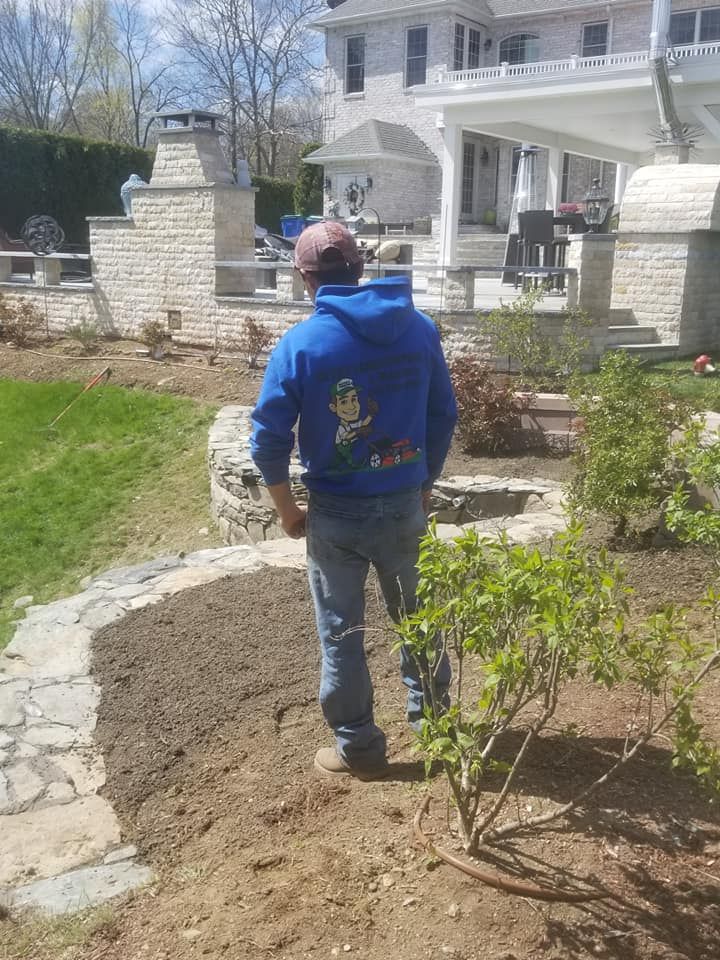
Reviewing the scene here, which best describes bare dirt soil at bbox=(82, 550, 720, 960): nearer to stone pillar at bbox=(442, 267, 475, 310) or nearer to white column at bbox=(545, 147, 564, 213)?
stone pillar at bbox=(442, 267, 475, 310)

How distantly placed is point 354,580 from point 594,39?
3089 cm

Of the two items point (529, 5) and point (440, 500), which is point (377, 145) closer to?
point (529, 5)

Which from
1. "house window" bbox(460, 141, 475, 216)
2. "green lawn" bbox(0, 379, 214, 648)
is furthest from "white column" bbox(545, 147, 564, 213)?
"green lawn" bbox(0, 379, 214, 648)

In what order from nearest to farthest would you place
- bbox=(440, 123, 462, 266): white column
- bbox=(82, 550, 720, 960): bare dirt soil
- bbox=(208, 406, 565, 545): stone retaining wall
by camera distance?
bbox=(82, 550, 720, 960): bare dirt soil, bbox=(208, 406, 565, 545): stone retaining wall, bbox=(440, 123, 462, 266): white column

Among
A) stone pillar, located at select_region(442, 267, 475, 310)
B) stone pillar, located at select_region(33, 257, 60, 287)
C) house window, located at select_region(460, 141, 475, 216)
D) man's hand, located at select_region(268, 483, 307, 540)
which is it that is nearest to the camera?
man's hand, located at select_region(268, 483, 307, 540)

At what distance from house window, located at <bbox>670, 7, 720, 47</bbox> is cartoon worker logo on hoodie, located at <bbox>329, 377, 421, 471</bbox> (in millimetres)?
28704

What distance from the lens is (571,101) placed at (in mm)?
18281

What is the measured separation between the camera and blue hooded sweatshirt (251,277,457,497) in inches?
110

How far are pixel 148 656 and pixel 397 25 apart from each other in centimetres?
3110

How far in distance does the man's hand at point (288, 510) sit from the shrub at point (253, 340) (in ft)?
28.6

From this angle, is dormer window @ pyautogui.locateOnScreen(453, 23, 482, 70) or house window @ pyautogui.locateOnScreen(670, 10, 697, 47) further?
dormer window @ pyautogui.locateOnScreen(453, 23, 482, 70)

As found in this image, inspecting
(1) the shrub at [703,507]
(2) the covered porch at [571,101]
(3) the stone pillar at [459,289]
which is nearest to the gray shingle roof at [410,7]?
(2) the covered porch at [571,101]

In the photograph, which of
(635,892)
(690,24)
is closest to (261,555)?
(635,892)

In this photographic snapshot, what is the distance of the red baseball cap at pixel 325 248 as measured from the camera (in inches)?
114
